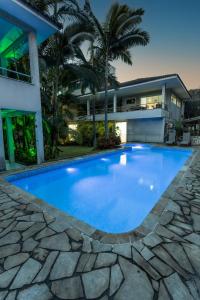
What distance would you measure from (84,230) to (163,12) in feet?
47.1

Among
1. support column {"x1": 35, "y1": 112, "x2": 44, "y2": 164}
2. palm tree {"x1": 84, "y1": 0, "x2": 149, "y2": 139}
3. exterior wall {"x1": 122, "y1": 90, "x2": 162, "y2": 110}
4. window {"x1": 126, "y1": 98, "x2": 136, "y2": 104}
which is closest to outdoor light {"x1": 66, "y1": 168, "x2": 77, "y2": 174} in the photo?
support column {"x1": 35, "y1": 112, "x2": 44, "y2": 164}

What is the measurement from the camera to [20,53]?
28.5 ft

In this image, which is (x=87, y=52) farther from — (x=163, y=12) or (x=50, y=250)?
(x=50, y=250)

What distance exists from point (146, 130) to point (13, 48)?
51.1 ft

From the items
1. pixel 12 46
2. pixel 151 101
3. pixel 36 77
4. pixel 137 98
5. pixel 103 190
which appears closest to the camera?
pixel 103 190

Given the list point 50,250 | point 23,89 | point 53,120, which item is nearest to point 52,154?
point 53,120

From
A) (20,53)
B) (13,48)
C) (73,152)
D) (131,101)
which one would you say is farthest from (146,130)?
(13,48)

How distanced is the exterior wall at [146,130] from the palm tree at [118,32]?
8613 mm

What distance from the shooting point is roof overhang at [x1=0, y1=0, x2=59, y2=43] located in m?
5.56

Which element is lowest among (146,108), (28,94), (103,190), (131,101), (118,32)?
(103,190)

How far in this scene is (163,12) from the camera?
10.7 m

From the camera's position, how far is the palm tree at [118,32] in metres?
11.5

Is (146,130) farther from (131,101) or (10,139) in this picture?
(10,139)

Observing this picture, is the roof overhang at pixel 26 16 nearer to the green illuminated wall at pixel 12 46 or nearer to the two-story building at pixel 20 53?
the two-story building at pixel 20 53
